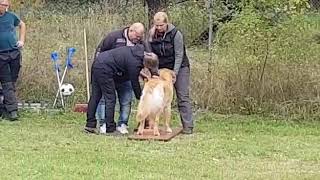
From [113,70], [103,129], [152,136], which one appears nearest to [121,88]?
[113,70]

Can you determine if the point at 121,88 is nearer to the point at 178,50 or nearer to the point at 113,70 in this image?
the point at 113,70

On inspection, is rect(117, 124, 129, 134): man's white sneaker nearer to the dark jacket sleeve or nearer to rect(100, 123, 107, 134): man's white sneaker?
rect(100, 123, 107, 134): man's white sneaker

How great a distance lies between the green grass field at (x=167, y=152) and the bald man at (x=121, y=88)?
1.02ft

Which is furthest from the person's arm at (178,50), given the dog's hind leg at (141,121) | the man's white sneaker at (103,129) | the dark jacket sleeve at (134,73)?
the man's white sneaker at (103,129)

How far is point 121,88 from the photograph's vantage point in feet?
35.1

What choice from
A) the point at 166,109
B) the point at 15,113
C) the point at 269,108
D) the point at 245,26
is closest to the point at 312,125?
the point at 269,108

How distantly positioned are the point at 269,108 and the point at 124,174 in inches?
200

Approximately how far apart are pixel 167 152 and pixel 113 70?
1601 millimetres

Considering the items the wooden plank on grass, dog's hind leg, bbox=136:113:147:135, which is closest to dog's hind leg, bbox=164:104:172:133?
the wooden plank on grass

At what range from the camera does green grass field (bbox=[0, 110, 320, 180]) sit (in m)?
7.93

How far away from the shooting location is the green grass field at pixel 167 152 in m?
7.93

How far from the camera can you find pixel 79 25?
1420 cm

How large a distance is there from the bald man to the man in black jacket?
0.10m

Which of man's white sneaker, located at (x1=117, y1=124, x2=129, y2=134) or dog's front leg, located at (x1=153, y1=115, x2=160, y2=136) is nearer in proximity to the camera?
dog's front leg, located at (x1=153, y1=115, x2=160, y2=136)
